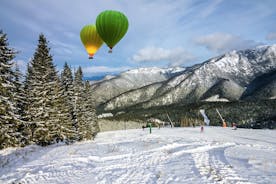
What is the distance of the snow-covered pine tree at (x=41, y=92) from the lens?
2666 centimetres

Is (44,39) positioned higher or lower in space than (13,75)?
higher

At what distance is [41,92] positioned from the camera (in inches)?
1084

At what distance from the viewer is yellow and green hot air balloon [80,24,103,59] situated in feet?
85.5

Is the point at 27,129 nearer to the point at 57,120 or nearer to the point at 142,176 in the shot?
the point at 57,120

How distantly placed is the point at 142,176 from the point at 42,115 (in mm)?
19500

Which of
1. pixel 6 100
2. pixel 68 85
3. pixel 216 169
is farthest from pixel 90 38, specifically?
pixel 216 169

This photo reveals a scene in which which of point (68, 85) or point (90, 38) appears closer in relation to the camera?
point (90, 38)

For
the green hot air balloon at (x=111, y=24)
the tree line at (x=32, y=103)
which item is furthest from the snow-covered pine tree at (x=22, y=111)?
the green hot air balloon at (x=111, y=24)

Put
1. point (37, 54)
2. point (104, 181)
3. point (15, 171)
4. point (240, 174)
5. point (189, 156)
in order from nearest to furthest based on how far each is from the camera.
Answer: point (240, 174), point (104, 181), point (15, 171), point (189, 156), point (37, 54)

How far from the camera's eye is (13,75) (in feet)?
78.1

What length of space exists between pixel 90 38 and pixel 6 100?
31.9 feet

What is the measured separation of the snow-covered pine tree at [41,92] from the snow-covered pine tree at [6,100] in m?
3.08

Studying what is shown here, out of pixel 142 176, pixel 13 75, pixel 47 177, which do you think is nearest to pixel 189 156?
pixel 142 176

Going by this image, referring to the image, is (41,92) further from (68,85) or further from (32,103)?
(68,85)
